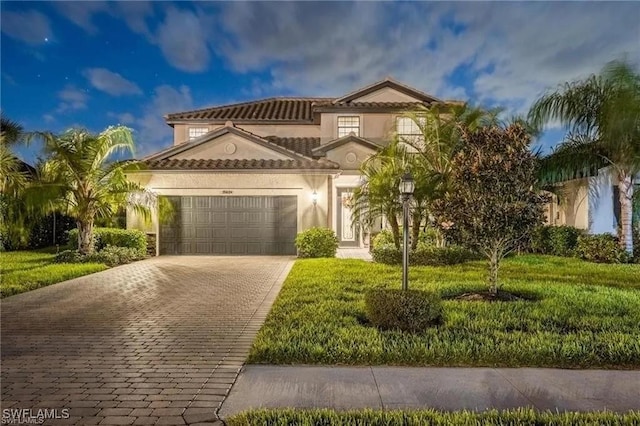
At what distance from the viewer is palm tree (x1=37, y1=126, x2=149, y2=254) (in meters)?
14.5

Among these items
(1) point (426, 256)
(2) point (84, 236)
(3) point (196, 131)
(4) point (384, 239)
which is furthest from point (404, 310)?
(3) point (196, 131)

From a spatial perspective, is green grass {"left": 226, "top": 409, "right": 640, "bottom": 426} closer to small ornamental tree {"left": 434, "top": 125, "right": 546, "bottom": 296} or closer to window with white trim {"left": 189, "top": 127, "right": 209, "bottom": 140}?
small ornamental tree {"left": 434, "top": 125, "right": 546, "bottom": 296}

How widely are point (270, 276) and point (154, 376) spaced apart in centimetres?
772

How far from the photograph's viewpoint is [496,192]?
8492 millimetres

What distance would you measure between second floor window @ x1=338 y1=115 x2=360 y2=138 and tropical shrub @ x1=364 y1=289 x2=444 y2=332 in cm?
1575

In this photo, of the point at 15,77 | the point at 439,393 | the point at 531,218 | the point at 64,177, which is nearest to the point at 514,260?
the point at 531,218

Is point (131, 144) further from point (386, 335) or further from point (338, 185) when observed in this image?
point (386, 335)

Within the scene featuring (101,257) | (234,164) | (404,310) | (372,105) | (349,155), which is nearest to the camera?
(404,310)

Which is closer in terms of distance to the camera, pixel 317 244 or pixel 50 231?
pixel 317 244

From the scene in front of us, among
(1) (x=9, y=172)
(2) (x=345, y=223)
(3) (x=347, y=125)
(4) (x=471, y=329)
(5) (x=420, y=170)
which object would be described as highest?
(3) (x=347, y=125)

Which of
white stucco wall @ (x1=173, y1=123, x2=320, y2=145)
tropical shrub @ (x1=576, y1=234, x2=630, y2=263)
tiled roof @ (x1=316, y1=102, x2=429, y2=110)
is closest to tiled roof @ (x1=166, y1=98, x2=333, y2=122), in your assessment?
white stucco wall @ (x1=173, y1=123, x2=320, y2=145)

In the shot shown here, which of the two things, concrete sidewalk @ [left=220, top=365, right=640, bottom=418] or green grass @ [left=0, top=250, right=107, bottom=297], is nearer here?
concrete sidewalk @ [left=220, top=365, right=640, bottom=418]

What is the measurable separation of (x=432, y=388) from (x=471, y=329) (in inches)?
84.5

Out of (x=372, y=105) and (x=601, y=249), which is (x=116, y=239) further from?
(x=601, y=249)
